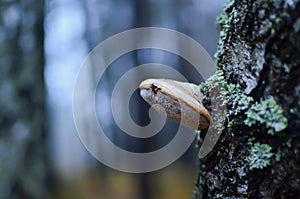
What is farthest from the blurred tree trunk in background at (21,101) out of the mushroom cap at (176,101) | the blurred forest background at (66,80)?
the mushroom cap at (176,101)

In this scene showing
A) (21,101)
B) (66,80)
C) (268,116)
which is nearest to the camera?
(268,116)

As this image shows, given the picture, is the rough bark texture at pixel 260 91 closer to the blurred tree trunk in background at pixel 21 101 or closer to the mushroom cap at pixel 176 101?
the mushroom cap at pixel 176 101

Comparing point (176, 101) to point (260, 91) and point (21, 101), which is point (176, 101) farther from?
point (21, 101)

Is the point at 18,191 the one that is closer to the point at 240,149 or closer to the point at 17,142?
the point at 17,142

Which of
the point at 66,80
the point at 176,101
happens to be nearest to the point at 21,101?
the point at 176,101

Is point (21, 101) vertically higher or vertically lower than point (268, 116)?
higher

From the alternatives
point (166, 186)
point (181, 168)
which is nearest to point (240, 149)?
point (166, 186)
